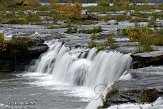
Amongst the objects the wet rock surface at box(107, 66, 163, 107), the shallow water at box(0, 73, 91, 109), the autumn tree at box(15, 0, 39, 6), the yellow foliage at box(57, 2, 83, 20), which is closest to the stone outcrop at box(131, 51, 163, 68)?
the wet rock surface at box(107, 66, 163, 107)

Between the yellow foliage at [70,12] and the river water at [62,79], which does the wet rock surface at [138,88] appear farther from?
the yellow foliage at [70,12]

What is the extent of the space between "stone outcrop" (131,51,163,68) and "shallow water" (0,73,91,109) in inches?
141

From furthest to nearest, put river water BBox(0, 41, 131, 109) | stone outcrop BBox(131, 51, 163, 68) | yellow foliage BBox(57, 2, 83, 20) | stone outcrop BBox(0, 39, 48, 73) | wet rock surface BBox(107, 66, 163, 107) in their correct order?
yellow foliage BBox(57, 2, 83, 20), stone outcrop BBox(0, 39, 48, 73), river water BBox(0, 41, 131, 109), stone outcrop BBox(131, 51, 163, 68), wet rock surface BBox(107, 66, 163, 107)

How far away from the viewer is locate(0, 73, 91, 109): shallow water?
2706 centimetres

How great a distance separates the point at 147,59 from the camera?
90.6 feet

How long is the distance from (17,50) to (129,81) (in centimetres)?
2154

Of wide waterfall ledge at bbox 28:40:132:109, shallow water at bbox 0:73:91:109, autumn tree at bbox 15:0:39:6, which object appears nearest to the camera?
shallow water at bbox 0:73:91:109

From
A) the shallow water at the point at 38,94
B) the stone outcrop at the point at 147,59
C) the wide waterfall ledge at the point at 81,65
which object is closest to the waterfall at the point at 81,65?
the wide waterfall ledge at the point at 81,65

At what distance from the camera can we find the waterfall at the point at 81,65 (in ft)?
100

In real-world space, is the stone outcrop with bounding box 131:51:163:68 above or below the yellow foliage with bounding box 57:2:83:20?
above

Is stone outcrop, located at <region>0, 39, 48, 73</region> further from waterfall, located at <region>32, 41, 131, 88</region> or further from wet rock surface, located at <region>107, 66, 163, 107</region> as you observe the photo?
wet rock surface, located at <region>107, 66, 163, 107</region>

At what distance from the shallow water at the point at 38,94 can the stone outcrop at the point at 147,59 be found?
11.7 ft

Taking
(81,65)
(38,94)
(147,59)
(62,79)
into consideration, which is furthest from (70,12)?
(147,59)

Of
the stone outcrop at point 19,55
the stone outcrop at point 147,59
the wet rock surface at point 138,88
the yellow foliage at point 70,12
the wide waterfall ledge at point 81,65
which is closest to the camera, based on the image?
the wet rock surface at point 138,88
